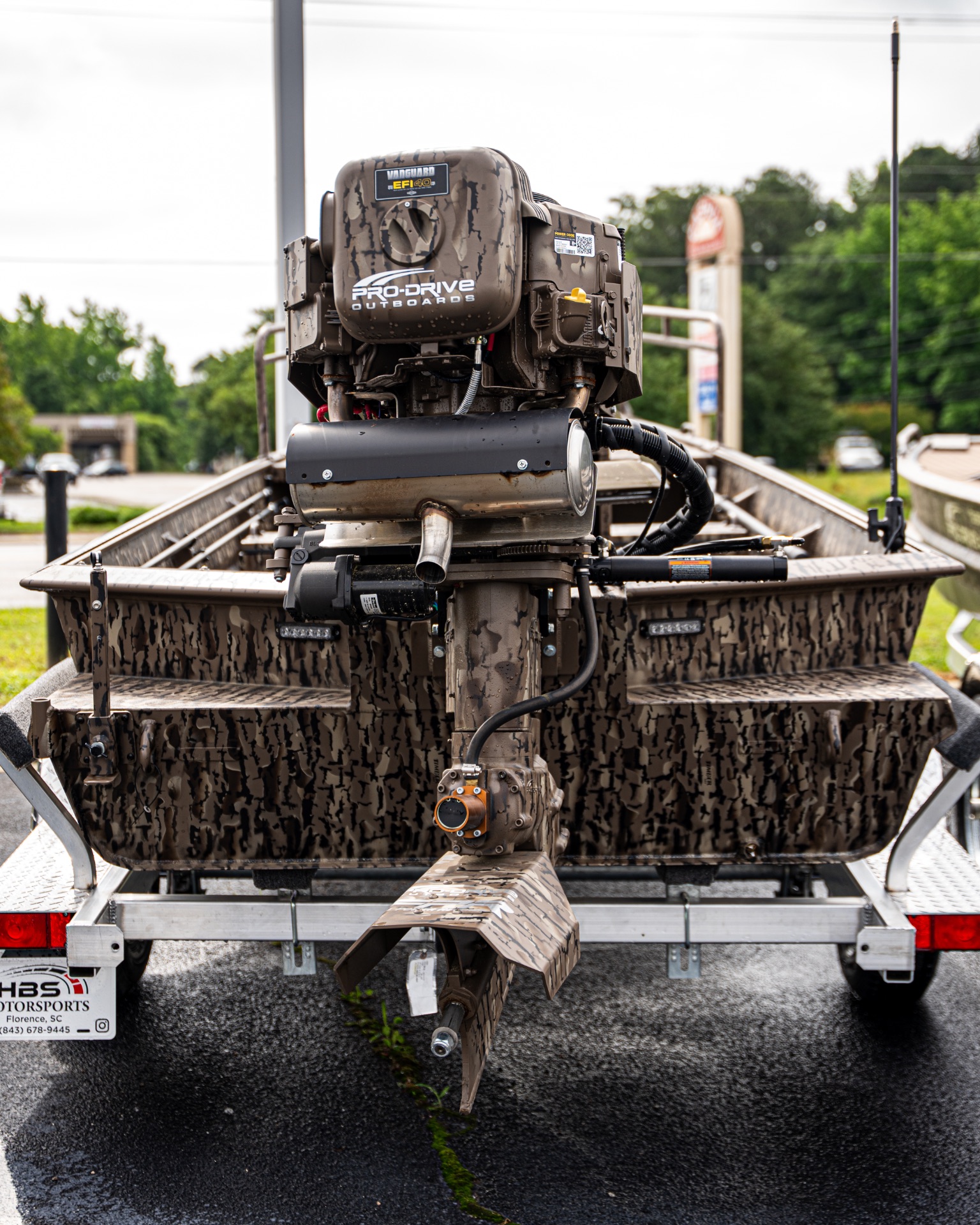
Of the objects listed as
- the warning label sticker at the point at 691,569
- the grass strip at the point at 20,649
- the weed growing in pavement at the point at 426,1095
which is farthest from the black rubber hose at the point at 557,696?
the grass strip at the point at 20,649

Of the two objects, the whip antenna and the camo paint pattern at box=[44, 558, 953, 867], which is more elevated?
the whip antenna

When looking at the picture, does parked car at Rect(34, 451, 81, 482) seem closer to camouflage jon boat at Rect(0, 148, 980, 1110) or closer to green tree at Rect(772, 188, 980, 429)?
camouflage jon boat at Rect(0, 148, 980, 1110)

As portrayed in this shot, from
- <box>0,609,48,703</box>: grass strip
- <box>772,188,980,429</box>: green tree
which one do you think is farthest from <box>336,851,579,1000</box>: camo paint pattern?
<box>772,188,980,429</box>: green tree

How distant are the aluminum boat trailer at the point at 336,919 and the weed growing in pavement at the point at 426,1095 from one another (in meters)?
0.58

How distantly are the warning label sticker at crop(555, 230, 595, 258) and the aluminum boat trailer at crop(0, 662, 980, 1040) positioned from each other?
1419mm

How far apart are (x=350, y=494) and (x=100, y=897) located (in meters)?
1.35

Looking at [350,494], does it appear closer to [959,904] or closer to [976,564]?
[959,904]

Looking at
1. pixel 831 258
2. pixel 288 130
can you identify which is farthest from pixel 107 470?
pixel 288 130

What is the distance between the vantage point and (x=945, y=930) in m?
2.98

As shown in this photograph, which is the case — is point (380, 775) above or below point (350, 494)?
below

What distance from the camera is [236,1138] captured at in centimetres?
315

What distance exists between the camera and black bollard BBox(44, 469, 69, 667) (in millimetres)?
7086

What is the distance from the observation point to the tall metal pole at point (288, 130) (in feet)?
24.4

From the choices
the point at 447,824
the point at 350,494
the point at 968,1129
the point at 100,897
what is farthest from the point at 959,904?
the point at 100,897
